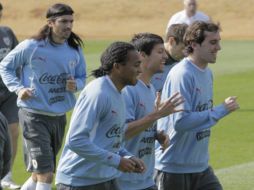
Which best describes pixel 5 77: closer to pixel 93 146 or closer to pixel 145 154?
pixel 145 154

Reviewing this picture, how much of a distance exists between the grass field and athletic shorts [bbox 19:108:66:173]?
1.92m

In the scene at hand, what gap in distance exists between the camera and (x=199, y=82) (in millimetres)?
8562

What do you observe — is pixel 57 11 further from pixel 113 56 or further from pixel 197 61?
pixel 113 56

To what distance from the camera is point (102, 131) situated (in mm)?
7402

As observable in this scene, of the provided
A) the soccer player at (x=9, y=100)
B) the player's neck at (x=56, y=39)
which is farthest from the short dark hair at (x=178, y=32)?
the soccer player at (x=9, y=100)

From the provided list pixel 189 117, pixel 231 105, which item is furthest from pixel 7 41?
pixel 231 105

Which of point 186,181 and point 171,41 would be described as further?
point 171,41

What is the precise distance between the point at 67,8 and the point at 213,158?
4.19 metres

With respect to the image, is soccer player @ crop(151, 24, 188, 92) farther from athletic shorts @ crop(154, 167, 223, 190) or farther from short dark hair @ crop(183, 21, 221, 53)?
athletic shorts @ crop(154, 167, 223, 190)

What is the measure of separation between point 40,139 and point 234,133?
20.6ft

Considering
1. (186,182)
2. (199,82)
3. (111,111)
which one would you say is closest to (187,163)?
(186,182)

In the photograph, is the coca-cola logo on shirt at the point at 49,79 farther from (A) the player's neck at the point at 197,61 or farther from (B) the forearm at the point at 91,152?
(B) the forearm at the point at 91,152

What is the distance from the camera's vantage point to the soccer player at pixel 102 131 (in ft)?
23.5

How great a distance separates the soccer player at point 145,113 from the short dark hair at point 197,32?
1.08ft
